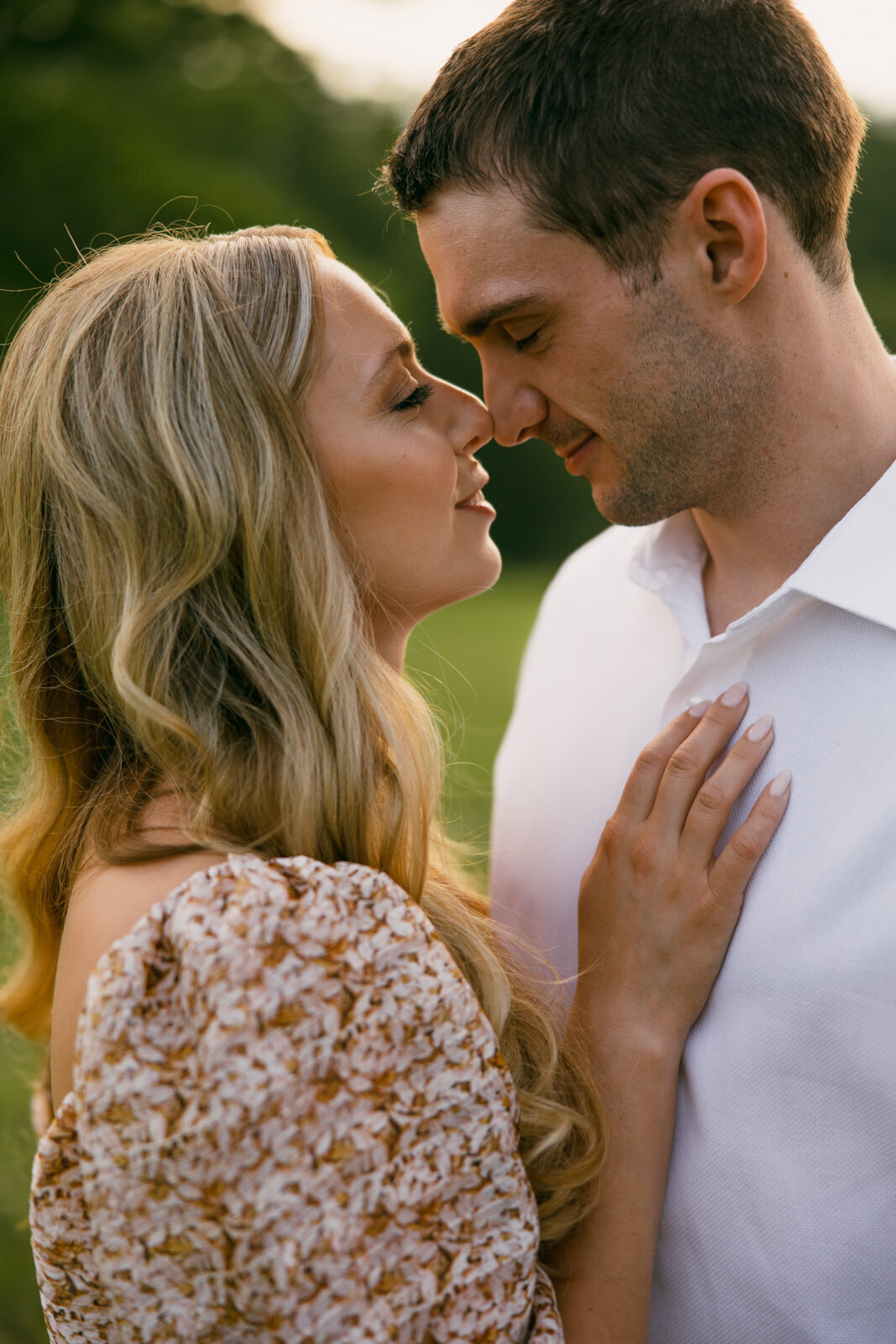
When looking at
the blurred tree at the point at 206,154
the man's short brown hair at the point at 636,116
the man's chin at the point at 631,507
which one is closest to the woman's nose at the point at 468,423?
the man's chin at the point at 631,507

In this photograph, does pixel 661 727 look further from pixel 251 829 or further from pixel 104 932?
pixel 104 932

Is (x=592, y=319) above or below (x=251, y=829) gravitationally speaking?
above

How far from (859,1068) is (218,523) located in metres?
1.15

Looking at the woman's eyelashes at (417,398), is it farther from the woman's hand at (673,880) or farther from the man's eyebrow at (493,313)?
the woman's hand at (673,880)

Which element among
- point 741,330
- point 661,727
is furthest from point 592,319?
point 661,727

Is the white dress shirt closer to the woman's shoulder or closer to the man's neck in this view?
the man's neck

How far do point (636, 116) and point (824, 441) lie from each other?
1.97ft

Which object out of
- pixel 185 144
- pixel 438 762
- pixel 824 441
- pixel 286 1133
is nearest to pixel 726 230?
pixel 824 441

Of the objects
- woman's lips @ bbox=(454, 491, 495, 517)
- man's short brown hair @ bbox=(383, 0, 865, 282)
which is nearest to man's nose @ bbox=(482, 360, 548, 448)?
woman's lips @ bbox=(454, 491, 495, 517)

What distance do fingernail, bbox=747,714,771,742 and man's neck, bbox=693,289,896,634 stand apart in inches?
13.6

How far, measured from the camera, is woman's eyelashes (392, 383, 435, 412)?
1.79m

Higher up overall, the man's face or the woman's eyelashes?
the man's face

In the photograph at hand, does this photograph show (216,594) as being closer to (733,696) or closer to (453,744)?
(733,696)

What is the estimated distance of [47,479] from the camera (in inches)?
62.7
